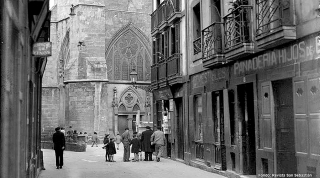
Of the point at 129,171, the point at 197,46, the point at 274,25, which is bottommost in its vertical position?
the point at 129,171

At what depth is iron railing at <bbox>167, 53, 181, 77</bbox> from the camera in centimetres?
1856

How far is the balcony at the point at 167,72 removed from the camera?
18542 mm

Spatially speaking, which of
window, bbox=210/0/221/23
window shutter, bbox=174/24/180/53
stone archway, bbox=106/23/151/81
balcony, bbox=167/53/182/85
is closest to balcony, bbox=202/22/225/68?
window, bbox=210/0/221/23

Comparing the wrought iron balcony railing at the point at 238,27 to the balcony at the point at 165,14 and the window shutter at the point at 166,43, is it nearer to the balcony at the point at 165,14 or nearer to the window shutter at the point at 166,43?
the balcony at the point at 165,14

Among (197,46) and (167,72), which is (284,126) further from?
(167,72)

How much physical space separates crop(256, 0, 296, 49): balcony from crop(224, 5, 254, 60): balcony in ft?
1.65

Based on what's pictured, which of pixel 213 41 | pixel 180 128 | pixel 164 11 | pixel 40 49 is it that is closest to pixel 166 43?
pixel 164 11

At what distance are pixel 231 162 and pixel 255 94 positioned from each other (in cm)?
254

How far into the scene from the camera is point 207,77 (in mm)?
15336

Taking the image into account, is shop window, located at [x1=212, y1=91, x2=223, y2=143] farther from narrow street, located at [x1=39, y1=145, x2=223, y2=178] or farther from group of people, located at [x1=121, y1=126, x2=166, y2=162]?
group of people, located at [x1=121, y1=126, x2=166, y2=162]

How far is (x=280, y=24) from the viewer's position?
9.86 m

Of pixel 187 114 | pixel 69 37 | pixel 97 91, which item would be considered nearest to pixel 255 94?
pixel 187 114

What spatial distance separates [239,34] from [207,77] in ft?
12.3

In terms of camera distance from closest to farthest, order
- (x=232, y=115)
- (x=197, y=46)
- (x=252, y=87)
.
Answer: (x=252, y=87), (x=232, y=115), (x=197, y=46)
